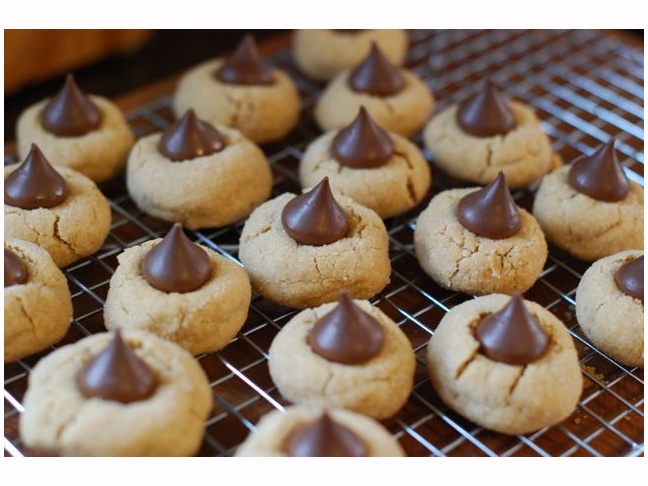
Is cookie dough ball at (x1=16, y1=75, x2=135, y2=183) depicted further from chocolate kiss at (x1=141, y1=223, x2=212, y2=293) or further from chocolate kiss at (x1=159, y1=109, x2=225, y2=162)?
chocolate kiss at (x1=141, y1=223, x2=212, y2=293)

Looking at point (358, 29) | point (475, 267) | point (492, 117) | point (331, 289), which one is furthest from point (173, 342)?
point (358, 29)

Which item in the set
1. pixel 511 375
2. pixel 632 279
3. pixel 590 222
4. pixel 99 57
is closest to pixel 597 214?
pixel 590 222

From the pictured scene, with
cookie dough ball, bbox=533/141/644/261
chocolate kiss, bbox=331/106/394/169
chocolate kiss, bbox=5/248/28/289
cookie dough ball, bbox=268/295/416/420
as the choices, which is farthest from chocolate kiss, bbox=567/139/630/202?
chocolate kiss, bbox=5/248/28/289

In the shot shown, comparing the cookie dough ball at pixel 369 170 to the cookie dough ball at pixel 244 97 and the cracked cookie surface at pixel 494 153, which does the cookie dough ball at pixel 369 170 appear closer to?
the cracked cookie surface at pixel 494 153

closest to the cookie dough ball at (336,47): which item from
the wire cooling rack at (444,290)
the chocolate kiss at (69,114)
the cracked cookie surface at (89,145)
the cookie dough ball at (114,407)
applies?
the wire cooling rack at (444,290)

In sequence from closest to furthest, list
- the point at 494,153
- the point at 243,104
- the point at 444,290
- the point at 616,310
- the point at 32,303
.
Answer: the point at 32,303 < the point at 616,310 < the point at 444,290 < the point at 494,153 < the point at 243,104

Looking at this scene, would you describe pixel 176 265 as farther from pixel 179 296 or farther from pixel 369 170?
pixel 369 170

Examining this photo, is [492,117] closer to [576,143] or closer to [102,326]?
[576,143]
